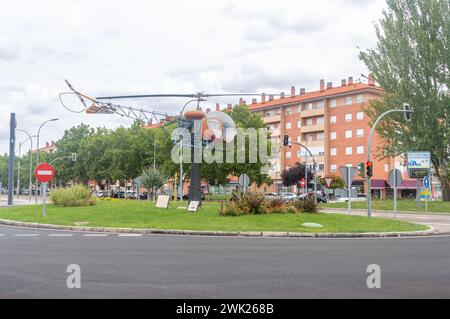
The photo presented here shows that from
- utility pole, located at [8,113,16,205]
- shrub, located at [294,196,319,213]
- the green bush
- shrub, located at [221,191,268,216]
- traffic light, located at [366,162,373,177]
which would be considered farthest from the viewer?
utility pole, located at [8,113,16,205]

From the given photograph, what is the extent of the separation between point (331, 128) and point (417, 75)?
38.6 m

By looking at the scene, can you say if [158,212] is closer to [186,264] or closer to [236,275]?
[186,264]

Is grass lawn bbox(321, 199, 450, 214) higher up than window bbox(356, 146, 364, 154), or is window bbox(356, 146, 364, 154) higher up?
window bbox(356, 146, 364, 154)

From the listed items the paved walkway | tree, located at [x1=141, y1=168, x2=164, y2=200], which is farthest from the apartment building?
the paved walkway

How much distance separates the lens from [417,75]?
42.2m

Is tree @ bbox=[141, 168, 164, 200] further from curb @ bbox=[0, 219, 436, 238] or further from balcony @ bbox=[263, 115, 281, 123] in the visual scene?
balcony @ bbox=[263, 115, 281, 123]

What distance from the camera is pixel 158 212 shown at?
22500 millimetres

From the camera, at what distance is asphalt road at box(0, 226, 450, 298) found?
20.9 ft

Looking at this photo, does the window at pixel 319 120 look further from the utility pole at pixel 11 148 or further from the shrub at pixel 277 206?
the shrub at pixel 277 206

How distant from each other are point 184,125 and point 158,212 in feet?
17.6

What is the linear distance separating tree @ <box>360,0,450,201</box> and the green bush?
2667cm

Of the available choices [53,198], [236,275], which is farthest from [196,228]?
[53,198]

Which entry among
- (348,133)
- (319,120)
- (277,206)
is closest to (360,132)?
(348,133)
